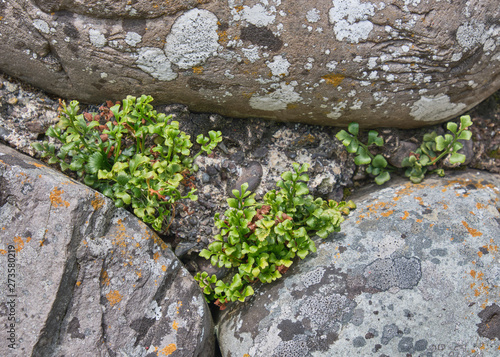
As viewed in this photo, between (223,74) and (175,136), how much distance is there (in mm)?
666

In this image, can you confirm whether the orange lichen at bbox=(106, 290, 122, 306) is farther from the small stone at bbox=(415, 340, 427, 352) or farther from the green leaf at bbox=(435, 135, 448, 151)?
the green leaf at bbox=(435, 135, 448, 151)

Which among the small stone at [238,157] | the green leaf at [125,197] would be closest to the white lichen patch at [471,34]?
the small stone at [238,157]

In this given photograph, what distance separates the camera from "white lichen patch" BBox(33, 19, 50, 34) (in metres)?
2.88

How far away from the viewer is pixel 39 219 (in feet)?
8.85

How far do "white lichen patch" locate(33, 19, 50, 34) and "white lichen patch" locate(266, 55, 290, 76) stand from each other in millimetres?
1781

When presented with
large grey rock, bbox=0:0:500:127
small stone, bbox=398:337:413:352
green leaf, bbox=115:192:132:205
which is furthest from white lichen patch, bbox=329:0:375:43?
small stone, bbox=398:337:413:352

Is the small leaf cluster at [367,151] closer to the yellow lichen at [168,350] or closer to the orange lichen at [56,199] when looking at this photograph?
the yellow lichen at [168,350]

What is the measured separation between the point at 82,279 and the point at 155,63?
1802 millimetres

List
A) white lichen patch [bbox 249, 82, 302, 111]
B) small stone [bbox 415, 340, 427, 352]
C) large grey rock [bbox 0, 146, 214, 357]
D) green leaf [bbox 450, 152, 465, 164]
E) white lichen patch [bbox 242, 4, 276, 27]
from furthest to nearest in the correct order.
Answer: green leaf [bbox 450, 152, 465, 164] < white lichen patch [bbox 249, 82, 302, 111] < white lichen patch [bbox 242, 4, 276, 27] < small stone [bbox 415, 340, 427, 352] < large grey rock [bbox 0, 146, 214, 357]

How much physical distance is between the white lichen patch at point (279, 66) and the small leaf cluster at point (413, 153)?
0.86 meters

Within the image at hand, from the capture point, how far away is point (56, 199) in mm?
2746

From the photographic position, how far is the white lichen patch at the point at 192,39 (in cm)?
283

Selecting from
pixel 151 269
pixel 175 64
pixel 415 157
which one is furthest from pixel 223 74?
pixel 415 157

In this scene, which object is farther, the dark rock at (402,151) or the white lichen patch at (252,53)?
the dark rock at (402,151)
